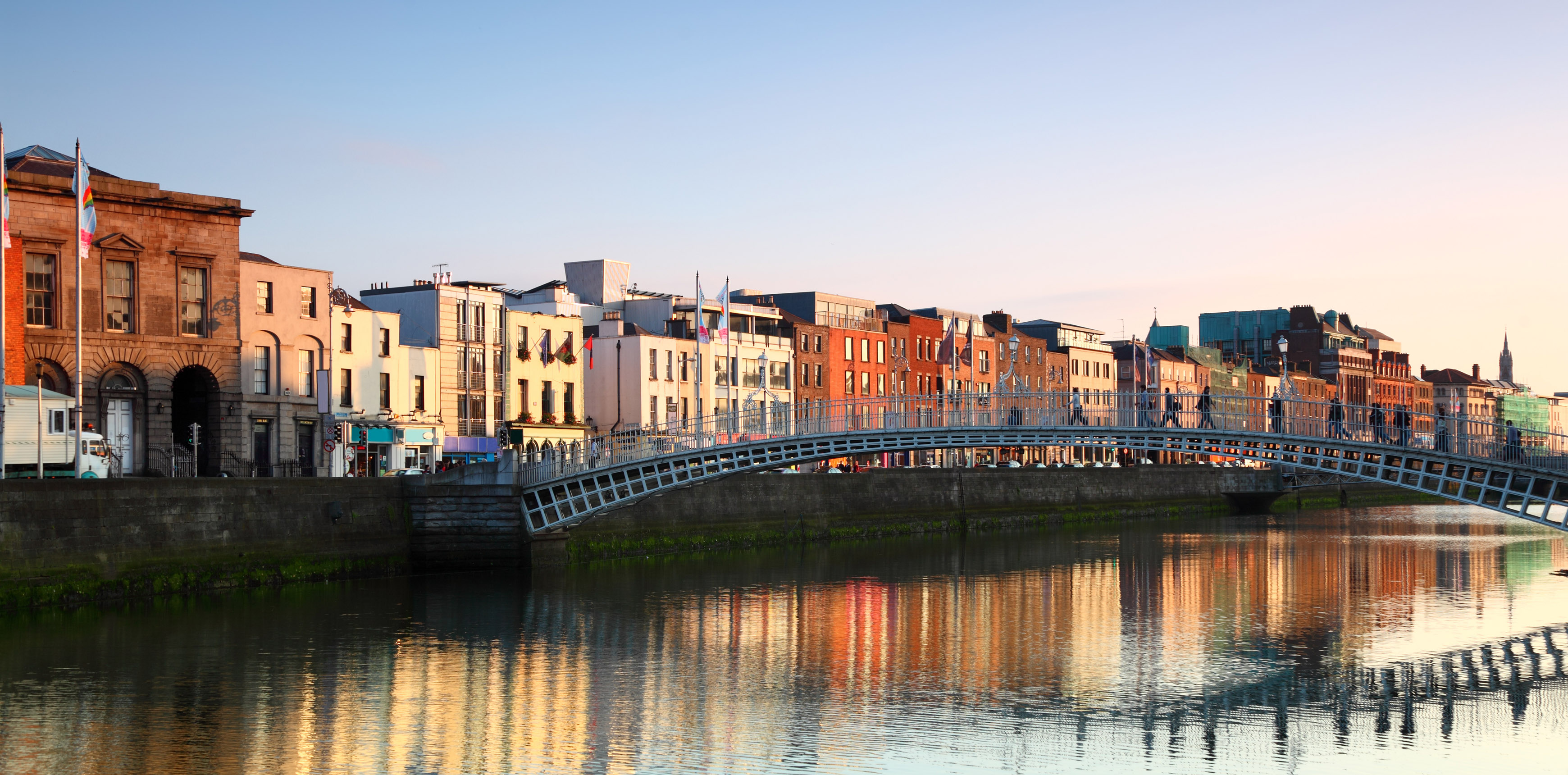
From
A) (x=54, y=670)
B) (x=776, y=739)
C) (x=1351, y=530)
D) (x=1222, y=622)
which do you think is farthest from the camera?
(x=1351, y=530)

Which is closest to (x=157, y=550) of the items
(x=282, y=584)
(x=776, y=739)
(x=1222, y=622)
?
(x=282, y=584)

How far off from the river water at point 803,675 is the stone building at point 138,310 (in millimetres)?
9206

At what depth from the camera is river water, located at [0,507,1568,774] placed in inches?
826

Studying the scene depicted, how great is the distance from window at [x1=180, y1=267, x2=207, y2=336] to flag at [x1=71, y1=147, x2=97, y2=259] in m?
7.93

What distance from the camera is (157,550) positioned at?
1438 inches

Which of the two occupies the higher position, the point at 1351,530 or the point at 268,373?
the point at 268,373

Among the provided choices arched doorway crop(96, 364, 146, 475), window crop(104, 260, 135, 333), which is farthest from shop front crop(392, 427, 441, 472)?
window crop(104, 260, 135, 333)

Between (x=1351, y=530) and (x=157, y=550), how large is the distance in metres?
51.1

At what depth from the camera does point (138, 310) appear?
147ft

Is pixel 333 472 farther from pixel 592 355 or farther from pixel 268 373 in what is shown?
pixel 592 355

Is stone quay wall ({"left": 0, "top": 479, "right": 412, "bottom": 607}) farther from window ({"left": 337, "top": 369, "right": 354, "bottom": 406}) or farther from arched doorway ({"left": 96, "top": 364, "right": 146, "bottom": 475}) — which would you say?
window ({"left": 337, "top": 369, "right": 354, "bottom": 406})

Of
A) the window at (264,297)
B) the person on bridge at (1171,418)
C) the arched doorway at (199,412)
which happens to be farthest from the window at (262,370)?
the person on bridge at (1171,418)

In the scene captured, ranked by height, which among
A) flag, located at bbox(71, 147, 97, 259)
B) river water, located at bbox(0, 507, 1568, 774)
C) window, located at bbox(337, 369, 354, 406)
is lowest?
river water, located at bbox(0, 507, 1568, 774)

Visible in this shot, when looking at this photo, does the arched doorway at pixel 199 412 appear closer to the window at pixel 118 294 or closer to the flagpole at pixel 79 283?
the window at pixel 118 294
